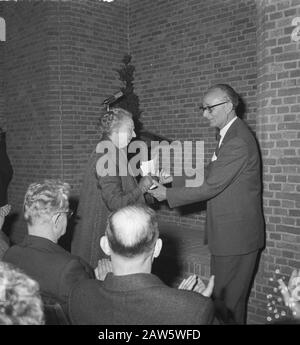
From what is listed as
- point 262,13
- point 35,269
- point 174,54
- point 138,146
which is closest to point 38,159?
point 138,146

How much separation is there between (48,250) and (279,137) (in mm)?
2377

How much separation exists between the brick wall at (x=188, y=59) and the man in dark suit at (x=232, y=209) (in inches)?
92.1

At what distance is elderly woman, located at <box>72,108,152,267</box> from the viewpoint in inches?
136

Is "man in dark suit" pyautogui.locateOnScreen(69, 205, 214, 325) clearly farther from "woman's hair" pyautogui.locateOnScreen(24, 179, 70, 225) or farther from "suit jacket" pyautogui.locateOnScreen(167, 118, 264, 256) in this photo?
"suit jacket" pyautogui.locateOnScreen(167, 118, 264, 256)

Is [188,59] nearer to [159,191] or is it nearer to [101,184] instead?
[159,191]

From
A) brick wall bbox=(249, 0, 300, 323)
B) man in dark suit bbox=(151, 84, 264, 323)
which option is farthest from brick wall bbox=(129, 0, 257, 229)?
man in dark suit bbox=(151, 84, 264, 323)

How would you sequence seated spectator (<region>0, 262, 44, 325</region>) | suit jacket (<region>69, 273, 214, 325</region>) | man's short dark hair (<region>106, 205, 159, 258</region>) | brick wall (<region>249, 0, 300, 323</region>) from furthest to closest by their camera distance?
brick wall (<region>249, 0, 300, 323</region>), man's short dark hair (<region>106, 205, 159, 258</region>), suit jacket (<region>69, 273, 214, 325</region>), seated spectator (<region>0, 262, 44, 325</region>)

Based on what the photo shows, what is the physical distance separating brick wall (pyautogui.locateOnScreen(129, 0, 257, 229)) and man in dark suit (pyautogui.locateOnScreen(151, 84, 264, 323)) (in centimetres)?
234

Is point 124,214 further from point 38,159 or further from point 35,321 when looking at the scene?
point 38,159

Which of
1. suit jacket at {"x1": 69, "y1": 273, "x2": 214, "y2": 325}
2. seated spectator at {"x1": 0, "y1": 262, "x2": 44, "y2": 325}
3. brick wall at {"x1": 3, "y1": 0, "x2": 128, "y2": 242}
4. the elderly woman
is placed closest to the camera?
seated spectator at {"x1": 0, "y1": 262, "x2": 44, "y2": 325}

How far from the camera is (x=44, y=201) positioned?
96.3 inches

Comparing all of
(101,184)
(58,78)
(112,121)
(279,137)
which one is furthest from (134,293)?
(58,78)

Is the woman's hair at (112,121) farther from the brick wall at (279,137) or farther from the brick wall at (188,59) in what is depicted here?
the brick wall at (188,59)

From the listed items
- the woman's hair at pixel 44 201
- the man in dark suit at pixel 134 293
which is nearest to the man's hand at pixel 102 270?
the woman's hair at pixel 44 201
